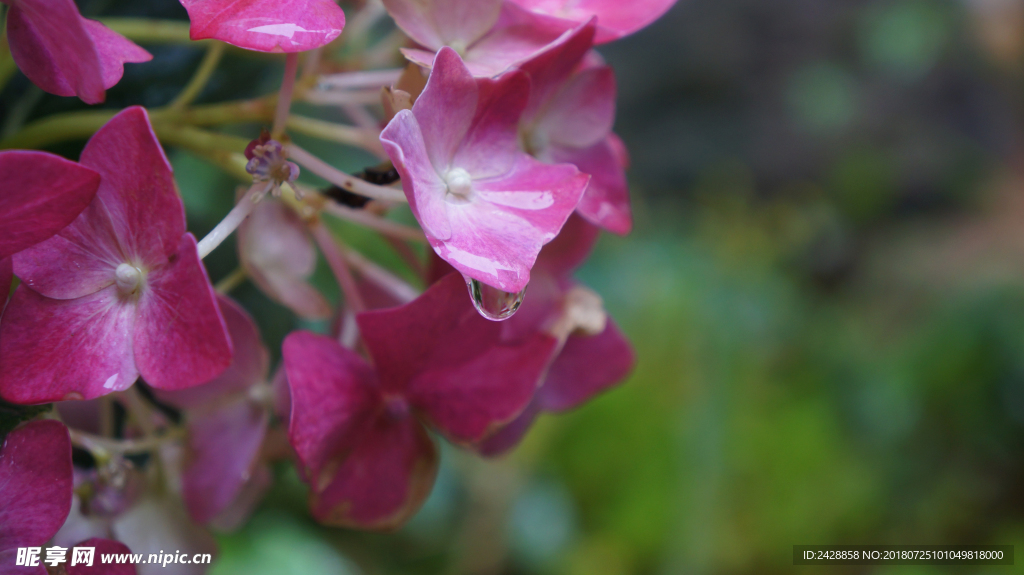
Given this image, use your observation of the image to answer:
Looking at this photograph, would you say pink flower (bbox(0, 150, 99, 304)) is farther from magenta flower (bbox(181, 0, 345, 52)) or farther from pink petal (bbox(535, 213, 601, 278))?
pink petal (bbox(535, 213, 601, 278))

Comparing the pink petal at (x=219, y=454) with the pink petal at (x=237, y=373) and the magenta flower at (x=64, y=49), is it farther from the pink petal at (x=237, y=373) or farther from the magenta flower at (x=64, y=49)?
the magenta flower at (x=64, y=49)

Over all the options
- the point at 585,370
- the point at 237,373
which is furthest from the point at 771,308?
the point at 237,373

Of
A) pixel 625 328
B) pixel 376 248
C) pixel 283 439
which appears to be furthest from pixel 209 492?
pixel 625 328

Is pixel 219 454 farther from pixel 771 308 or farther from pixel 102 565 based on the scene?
pixel 771 308

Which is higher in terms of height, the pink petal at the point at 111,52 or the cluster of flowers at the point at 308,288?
the pink petal at the point at 111,52

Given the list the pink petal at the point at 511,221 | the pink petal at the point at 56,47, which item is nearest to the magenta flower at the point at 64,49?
the pink petal at the point at 56,47

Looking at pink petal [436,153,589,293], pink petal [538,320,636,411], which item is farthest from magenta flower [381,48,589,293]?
pink petal [538,320,636,411]

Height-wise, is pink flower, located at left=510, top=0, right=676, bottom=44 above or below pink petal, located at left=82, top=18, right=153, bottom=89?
above

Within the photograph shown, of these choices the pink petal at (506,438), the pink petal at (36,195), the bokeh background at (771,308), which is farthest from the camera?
the bokeh background at (771,308)
